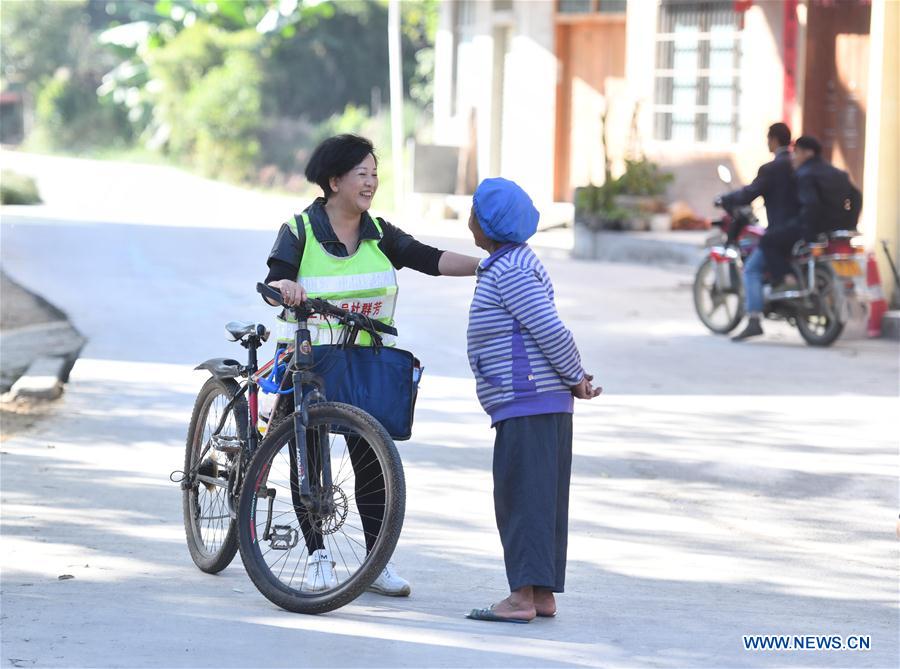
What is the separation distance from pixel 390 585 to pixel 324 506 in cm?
47

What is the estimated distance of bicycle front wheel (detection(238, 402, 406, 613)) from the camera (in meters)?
5.30

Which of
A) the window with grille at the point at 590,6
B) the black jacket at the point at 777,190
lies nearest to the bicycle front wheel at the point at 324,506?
the black jacket at the point at 777,190

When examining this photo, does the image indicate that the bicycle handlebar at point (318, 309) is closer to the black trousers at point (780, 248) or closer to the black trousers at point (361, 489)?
the black trousers at point (361, 489)

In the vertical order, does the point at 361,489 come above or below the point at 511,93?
below

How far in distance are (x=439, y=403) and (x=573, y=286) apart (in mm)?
6881

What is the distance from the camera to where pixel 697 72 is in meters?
21.3

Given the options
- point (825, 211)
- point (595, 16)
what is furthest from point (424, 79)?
point (825, 211)

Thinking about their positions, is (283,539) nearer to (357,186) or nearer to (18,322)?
(357,186)

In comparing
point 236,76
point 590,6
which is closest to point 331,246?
point 590,6

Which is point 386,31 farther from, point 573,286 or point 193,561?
point 193,561

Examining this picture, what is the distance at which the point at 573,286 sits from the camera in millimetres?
16906

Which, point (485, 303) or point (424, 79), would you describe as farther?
point (424, 79)

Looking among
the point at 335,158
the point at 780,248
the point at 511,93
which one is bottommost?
the point at 780,248

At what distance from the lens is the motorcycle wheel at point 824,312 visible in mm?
12875
